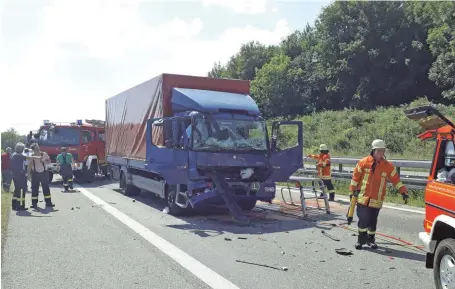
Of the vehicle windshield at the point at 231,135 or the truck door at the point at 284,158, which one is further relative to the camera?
the truck door at the point at 284,158

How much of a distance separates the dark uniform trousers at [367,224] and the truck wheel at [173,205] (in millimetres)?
4314

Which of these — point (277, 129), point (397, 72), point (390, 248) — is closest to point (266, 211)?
point (277, 129)

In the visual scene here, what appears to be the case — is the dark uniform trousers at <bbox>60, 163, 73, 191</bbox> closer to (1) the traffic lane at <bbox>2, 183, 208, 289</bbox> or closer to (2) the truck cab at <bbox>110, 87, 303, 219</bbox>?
(1) the traffic lane at <bbox>2, 183, 208, 289</bbox>

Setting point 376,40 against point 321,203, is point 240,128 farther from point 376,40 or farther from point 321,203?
point 376,40

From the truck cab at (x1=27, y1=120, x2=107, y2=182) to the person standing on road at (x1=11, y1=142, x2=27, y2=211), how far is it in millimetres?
6653

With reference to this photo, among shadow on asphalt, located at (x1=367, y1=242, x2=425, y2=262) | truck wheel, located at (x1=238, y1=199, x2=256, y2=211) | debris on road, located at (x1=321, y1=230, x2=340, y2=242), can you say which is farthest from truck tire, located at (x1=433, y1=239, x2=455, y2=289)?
truck wheel, located at (x1=238, y1=199, x2=256, y2=211)

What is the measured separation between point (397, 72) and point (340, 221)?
38.4 meters

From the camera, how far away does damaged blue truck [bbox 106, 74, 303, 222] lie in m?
9.34

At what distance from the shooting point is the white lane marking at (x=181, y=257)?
5223mm

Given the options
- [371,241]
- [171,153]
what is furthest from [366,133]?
[371,241]

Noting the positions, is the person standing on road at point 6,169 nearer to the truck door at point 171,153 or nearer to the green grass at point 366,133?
the truck door at point 171,153

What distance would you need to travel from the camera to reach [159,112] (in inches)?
428

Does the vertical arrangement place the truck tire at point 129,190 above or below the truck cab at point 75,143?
below

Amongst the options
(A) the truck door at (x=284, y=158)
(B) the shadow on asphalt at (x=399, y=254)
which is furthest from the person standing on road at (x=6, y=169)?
(B) the shadow on asphalt at (x=399, y=254)
